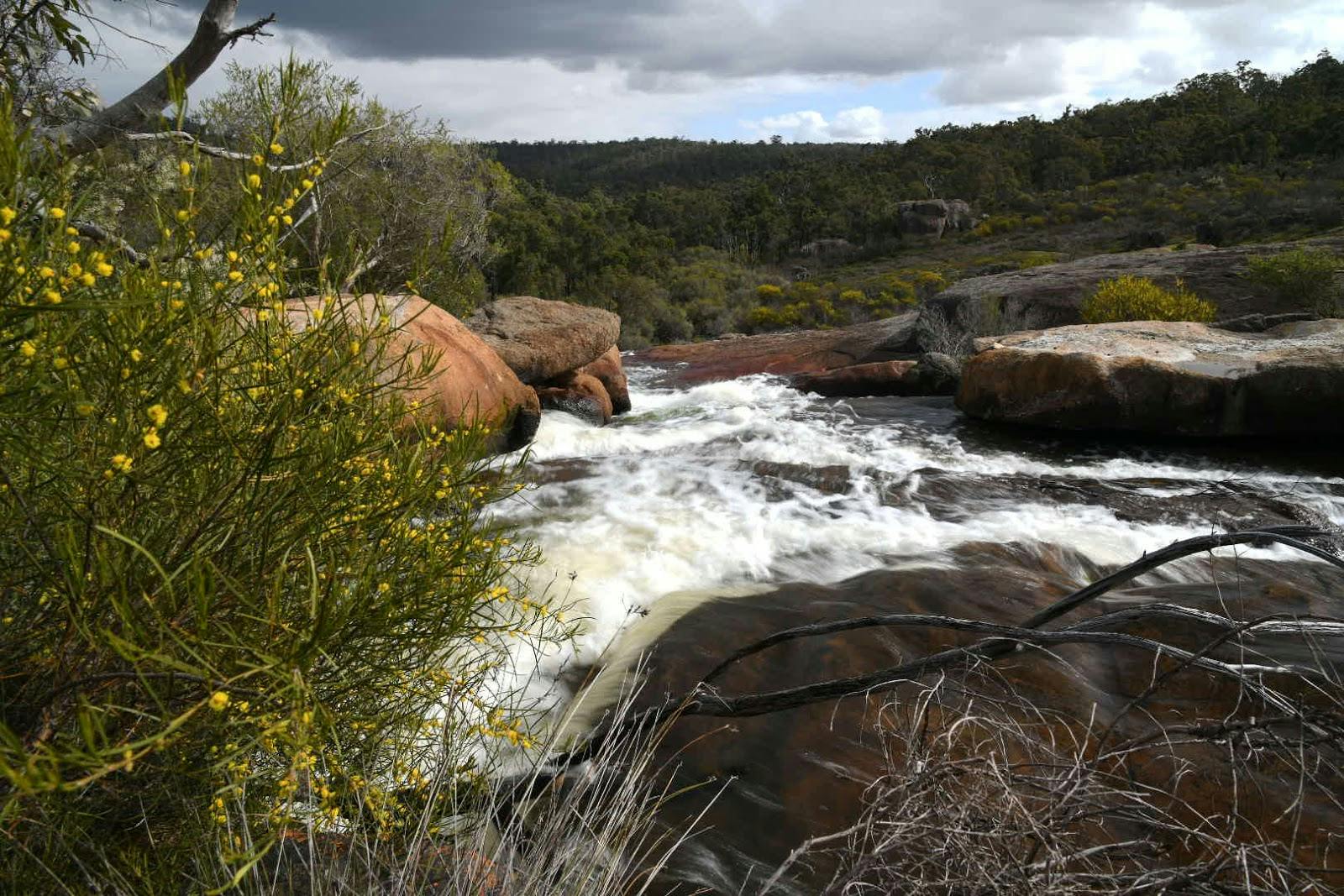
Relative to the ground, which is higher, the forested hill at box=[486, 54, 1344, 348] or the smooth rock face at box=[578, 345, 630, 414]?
the forested hill at box=[486, 54, 1344, 348]

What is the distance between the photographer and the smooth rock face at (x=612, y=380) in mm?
12320

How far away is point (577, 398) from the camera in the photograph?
11.3m

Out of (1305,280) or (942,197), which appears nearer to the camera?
(1305,280)

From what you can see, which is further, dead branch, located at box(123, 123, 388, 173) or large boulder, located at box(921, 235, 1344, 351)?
large boulder, located at box(921, 235, 1344, 351)

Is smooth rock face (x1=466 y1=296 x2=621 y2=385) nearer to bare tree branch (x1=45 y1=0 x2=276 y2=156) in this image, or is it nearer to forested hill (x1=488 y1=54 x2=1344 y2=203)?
bare tree branch (x1=45 y1=0 x2=276 y2=156)

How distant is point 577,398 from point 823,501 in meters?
4.86

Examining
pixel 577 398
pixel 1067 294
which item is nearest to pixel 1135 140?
pixel 1067 294

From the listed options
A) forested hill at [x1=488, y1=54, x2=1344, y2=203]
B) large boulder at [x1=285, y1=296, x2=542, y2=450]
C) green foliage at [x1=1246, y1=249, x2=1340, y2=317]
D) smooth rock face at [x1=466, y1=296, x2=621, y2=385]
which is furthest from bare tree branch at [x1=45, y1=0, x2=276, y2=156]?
forested hill at [x1=488, y1=54, x2=1344, y2=203]

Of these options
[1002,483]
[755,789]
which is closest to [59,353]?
[755,789]

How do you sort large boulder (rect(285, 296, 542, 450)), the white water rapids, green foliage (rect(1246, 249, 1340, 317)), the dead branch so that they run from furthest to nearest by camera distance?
green foliage (rect(1246, 249, 1340, 317)), large boulder (rect(285, 296, 542, 450)), the white water rapids, the dead branch

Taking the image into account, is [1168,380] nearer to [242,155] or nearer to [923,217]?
[242,155]

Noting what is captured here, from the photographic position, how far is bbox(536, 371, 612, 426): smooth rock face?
11164 mm

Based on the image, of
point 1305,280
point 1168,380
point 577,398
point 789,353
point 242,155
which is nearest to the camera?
point 242,155

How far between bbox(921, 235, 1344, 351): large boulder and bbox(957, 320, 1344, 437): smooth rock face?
12.2ft
